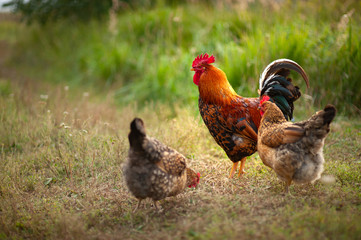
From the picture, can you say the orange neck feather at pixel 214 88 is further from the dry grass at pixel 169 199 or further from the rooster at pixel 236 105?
the dry grass at pixel 169 199

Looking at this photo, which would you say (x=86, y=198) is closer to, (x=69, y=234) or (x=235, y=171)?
(x=69, y=234)

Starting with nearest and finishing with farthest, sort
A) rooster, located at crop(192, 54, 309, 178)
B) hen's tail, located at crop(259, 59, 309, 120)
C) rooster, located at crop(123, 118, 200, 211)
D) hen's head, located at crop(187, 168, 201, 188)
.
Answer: rooster, located at crop(123, 118, 200, 211) → hen's head, located at crop(187, 168, 201, 188) → rooster, located at crop(192, 54, 309, 178) → hen's tail, located at crop(259, 59, 309, 120)

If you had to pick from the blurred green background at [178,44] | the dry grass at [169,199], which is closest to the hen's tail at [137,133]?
the dry grass at [169,199]

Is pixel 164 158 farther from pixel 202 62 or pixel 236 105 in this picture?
pixel 202 62

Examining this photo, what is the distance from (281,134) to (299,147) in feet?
0.79

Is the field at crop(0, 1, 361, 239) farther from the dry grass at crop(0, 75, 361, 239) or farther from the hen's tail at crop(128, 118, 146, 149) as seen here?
the hen's tail at crop(128, 118, 146, 149)

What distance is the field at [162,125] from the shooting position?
10.6 ft

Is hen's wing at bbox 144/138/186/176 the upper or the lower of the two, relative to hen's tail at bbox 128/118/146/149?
lower

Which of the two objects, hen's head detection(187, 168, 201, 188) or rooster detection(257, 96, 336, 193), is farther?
hen's head detection(187, 168, 201, 188)

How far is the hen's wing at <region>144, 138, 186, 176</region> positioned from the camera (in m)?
3.20

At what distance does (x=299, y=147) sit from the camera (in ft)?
11.1

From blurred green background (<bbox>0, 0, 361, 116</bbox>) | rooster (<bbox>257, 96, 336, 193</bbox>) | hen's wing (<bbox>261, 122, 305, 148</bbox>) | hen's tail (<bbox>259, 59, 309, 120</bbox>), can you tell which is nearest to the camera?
rooster (<bbox>257, 96, 336, 193</bbox>)

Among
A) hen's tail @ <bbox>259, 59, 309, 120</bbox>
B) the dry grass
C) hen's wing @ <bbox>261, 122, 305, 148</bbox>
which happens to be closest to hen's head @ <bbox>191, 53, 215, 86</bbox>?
hen's tail @ <bbox>259, 59, 309, 120</bbox>

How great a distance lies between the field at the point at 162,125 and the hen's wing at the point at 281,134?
0.68 meters
